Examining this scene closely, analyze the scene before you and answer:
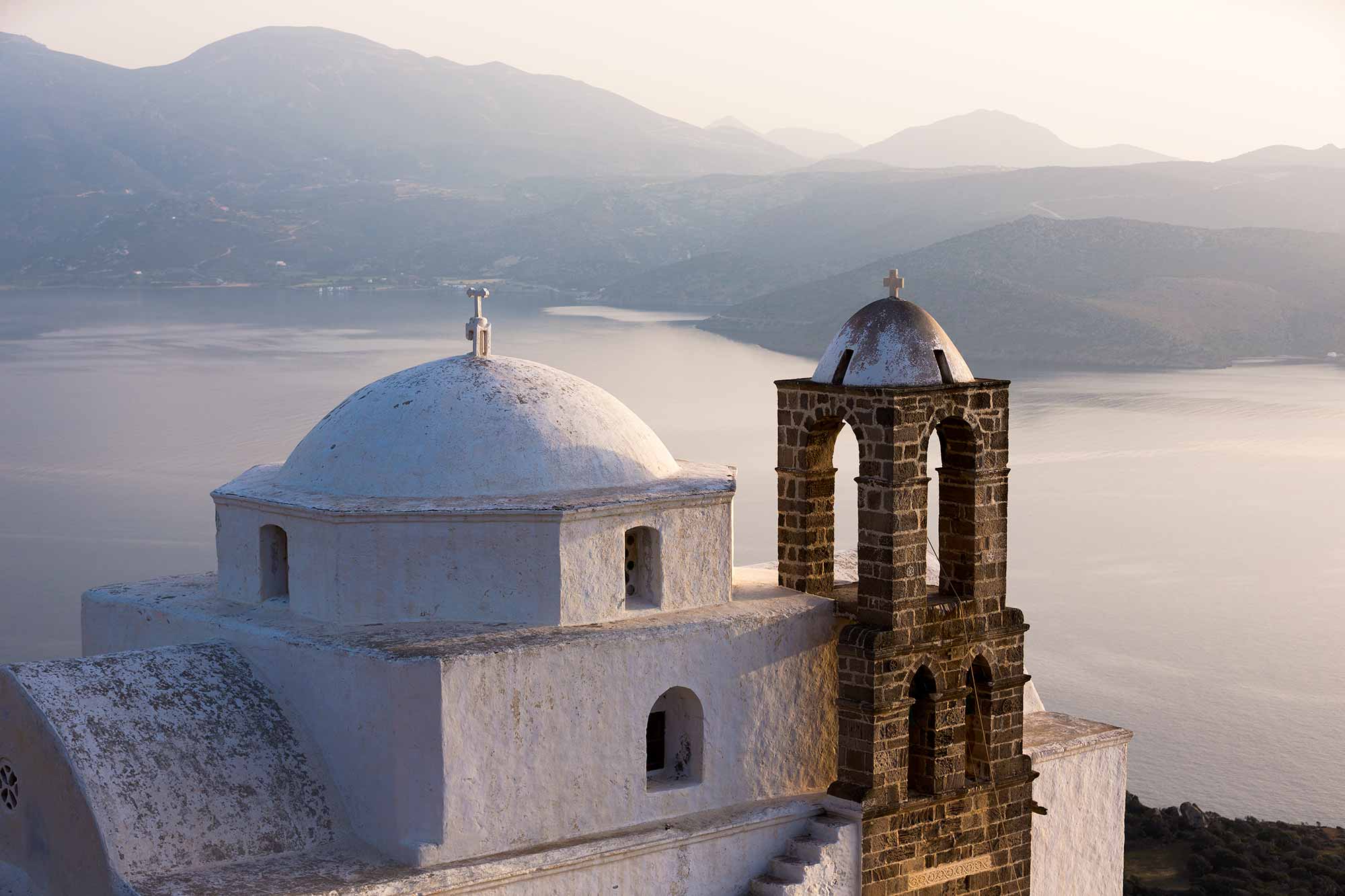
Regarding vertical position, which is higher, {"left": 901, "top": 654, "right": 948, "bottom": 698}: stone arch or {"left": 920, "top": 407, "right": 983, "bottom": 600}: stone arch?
{"left": 920, "top": 407, "right": 983, "bottom": 600}: stone arch

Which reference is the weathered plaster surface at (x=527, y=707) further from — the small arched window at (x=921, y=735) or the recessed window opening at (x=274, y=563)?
the small arched window at (x=921, y=735)

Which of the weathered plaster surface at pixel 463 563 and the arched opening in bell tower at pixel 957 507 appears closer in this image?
the weathered plaster surface at pixel 463 563

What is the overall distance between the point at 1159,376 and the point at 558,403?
174 feet

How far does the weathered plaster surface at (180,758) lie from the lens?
807 cm

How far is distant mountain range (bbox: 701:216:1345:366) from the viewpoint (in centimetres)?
6388

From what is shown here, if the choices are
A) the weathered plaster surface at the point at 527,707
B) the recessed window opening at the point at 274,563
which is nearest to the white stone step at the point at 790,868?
the weathered plaster surface at the point at 527,707

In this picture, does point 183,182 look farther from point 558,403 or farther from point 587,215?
point 558,403

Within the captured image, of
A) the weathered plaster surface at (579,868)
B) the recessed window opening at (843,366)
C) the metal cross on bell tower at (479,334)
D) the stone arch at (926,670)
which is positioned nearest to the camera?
the weathered plaster surface at (579,868)

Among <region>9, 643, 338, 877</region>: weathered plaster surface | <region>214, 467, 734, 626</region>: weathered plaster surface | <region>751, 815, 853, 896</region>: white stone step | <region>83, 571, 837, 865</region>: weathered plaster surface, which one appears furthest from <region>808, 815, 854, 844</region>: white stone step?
<region>9, 643, 338, 877</region>: weathered plaster surface

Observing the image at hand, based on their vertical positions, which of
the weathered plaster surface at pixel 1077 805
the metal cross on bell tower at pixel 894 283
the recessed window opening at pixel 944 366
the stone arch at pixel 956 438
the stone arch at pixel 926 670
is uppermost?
the metal cross on bell tower at pixel 894 283

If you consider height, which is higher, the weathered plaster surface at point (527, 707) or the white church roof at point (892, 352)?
the white church roof at point (892, 352)

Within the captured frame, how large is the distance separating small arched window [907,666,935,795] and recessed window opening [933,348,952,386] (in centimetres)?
177

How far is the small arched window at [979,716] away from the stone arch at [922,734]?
0.37 meters

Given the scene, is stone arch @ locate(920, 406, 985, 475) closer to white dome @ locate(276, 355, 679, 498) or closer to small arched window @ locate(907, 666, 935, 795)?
small arched window @ locate(907, 666, 935, 795)
